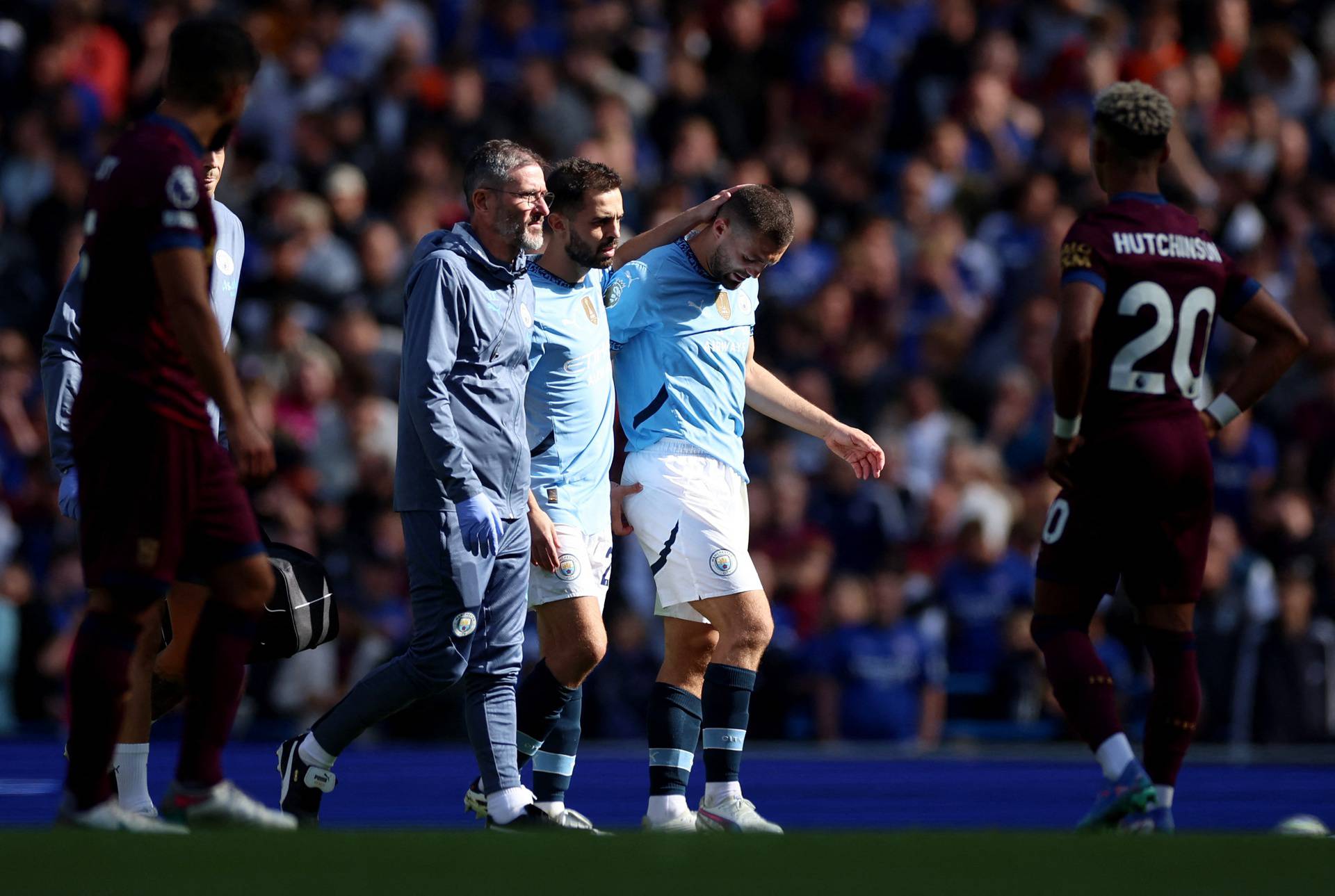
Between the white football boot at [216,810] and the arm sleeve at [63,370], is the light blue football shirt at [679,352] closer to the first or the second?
the arm sleeve at [63,370]

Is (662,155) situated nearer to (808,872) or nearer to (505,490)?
(505,490)

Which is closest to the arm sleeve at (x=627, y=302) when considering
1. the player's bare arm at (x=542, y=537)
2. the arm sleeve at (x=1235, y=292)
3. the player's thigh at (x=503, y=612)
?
the player's bare arm at (x=542, y=537)

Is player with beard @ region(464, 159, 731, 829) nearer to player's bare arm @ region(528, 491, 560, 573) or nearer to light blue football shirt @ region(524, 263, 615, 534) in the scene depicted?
light blue football shirt @ region(524, 263, 615, 534)

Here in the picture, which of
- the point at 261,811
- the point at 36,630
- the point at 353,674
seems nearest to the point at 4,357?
the point at 36,630

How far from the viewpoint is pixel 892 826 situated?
739 cm

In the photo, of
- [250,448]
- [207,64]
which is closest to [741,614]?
[250,448]

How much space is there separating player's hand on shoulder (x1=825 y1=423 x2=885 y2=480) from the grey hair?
1704 millimetres

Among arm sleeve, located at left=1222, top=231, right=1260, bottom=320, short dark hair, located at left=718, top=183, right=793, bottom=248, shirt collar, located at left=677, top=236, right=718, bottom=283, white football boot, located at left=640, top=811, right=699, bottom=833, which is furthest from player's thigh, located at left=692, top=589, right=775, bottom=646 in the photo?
arm sleeve, located at left=1222, top=231, right=1260, bottom=320

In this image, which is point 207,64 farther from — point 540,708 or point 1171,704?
point 1171,704

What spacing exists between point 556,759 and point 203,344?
2.72m

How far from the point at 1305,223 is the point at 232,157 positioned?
27.6ft

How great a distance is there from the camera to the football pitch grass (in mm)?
4145

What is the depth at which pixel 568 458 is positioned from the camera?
712cm

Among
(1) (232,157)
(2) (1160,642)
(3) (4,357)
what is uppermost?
(1) (232,157)
